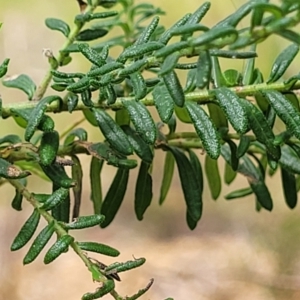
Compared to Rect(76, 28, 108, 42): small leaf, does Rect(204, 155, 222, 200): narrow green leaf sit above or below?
below

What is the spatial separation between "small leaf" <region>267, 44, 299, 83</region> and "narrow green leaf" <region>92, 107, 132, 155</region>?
0.12m

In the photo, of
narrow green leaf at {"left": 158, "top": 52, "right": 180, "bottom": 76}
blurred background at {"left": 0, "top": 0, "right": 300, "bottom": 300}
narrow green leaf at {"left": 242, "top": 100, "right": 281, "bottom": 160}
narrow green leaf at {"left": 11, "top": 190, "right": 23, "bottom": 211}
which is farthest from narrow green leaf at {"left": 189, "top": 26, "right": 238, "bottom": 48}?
blurred background at {"left": 0, "top": 0, "right": 300, "bottom": 300}

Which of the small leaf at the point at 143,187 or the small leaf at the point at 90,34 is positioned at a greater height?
the small leaf at the point at 90,34

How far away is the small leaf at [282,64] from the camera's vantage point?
40 cm

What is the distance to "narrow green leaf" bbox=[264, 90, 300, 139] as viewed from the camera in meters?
0.36

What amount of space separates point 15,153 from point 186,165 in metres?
0.16

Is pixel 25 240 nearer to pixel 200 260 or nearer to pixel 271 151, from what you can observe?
pixel 271 151

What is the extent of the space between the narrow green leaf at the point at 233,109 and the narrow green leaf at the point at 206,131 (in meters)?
0.01

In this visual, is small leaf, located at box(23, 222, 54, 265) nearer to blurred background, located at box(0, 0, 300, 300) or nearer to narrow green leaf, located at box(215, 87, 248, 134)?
narrow green leaf, located at box(215, 87, 248, 134)

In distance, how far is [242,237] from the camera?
1.19 meters

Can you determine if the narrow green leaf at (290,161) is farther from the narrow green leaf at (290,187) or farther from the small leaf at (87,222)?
the small leaf at (87,222)

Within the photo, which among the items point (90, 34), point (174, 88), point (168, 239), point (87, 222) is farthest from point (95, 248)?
point (168, 239)

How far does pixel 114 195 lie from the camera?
529 mm

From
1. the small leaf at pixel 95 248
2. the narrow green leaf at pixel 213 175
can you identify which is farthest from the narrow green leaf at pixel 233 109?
the narrow green leaf at pixel 213 175
